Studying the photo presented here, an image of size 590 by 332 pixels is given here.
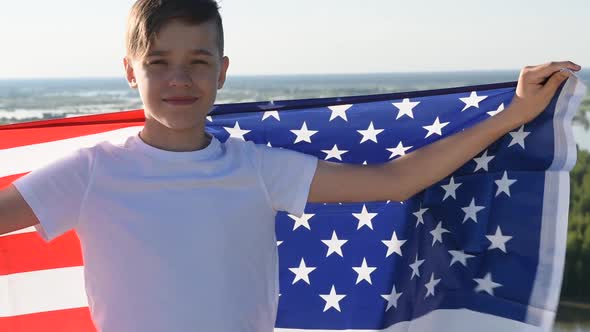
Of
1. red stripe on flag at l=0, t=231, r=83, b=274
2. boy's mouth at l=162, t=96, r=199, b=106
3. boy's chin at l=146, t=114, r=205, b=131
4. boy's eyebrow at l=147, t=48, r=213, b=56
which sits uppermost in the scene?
boy's eyebrow at l=147, t=48, r=213, b=56

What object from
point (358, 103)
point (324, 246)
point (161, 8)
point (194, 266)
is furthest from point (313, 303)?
point (161, 8)

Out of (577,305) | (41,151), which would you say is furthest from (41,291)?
(577,305)

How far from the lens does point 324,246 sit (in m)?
3.53

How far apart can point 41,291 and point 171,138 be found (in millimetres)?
1082

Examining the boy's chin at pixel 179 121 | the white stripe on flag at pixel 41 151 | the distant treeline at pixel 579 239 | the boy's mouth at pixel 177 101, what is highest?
the boy's mouth at pixel 177 101

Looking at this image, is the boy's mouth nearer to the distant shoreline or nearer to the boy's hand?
the boy's hand

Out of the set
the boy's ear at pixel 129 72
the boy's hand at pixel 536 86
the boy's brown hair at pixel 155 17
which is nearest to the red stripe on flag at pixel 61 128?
the boy's ear at pixel 129 72

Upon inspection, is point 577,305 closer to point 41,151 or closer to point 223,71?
point 41,151

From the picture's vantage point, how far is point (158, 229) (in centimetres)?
267

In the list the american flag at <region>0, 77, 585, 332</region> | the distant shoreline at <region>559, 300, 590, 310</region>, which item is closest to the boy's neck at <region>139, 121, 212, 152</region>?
the american flag at <region>0, 77, 585, 332</region>

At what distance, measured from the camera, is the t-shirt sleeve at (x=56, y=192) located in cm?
259

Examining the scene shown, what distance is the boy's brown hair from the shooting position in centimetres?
267

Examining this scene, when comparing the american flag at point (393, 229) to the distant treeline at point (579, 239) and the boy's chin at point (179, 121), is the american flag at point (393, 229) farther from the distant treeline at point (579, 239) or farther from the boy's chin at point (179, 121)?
the distant treeline at point (579, 239)

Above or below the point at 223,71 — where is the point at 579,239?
below
